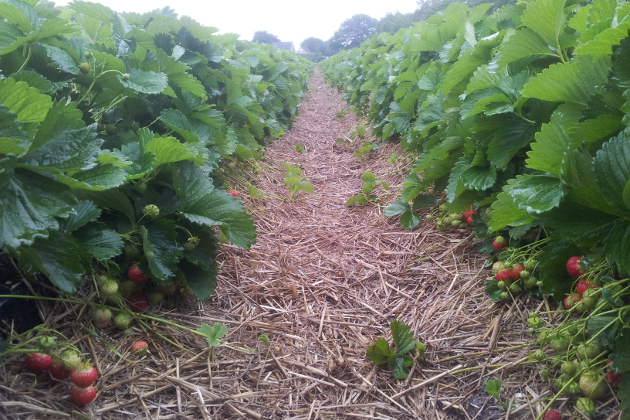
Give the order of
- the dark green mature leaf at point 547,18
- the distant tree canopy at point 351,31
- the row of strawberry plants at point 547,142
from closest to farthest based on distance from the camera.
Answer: the row of strawberry plants at point 547,142 < the dark green mature leaf at point 547,18 < the distant tree canopy at point 351,31

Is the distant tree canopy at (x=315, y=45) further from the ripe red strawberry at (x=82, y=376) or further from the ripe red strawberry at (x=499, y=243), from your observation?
the ripe red strawberry at (x=82, y=376)

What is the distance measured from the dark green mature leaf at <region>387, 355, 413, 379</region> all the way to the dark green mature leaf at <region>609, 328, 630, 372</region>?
618mm

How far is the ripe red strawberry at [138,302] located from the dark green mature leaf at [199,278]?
166 millimetres

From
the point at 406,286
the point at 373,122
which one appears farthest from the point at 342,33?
the point at 406,286

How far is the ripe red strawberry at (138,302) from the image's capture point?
1.38 metres

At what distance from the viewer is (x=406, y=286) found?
6.12ft

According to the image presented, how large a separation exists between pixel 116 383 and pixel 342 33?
61604mm

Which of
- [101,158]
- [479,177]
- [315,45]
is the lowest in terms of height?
[479,177]

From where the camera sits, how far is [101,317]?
121 centimetres

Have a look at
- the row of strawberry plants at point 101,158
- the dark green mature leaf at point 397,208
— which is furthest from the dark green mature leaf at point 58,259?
the dark green mature leaf at point 397,208

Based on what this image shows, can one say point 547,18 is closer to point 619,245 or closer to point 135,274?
point 619,245

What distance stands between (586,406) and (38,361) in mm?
1445

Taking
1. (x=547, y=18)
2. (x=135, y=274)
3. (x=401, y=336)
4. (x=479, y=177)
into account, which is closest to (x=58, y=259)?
(x=135, y=274)

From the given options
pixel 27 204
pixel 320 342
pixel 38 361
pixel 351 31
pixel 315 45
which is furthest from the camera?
pixel 315 45
